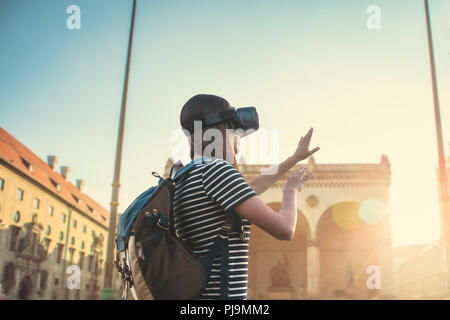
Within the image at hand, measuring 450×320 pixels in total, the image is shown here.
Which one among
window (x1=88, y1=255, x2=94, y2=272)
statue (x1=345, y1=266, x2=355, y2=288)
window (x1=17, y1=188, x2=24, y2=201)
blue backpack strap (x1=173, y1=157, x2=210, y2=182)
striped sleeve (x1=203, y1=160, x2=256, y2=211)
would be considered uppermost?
window (x1=17, y1=188, x2=24, y2=201)

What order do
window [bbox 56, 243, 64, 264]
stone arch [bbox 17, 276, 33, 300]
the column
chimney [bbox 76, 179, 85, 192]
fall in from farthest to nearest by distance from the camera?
1. chimney [bbox 76, 179, 85, 192]
2. window [bbox 56, 243, 64, 264]
3. stone arch [bbox 17, 276, 33, 300]
4. the column

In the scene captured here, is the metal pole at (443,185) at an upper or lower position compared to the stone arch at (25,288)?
upper

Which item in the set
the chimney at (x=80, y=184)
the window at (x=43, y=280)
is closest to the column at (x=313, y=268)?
the window at (x=43, y=280)

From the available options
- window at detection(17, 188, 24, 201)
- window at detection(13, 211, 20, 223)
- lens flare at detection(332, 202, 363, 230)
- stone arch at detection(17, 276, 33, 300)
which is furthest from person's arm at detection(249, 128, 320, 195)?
stone arch at detection(17, 276, 33, 300)

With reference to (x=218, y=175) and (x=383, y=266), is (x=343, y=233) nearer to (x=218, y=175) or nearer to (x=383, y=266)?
(x=383, y=266)

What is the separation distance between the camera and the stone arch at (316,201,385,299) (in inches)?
1446

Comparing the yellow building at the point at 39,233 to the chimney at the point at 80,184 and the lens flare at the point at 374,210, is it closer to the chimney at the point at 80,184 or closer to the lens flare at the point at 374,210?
the chimney at the point at 80,184

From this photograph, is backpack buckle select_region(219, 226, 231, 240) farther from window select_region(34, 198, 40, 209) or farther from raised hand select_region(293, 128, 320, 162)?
window select_region(34, 198, 40, 209)

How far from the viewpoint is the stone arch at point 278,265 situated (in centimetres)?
3728

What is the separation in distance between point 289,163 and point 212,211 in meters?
0.83

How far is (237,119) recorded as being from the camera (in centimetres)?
213

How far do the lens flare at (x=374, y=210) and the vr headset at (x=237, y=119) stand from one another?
36.5 meters

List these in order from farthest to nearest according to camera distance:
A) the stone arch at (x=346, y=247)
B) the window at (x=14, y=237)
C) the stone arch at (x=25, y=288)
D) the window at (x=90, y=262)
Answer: the window at (x=90, y=262), the stone arch at (x=25, y=288), the window at (x=14, y=237), the stone arch at (x=346, y=247)

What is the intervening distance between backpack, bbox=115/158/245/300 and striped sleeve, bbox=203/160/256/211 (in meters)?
0.07
